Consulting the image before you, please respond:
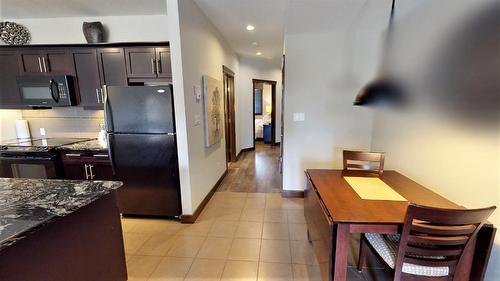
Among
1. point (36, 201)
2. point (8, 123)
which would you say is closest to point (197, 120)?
point (36, 201)

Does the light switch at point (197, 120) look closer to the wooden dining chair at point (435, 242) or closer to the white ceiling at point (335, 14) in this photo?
the white ceiling at point (335, 14)

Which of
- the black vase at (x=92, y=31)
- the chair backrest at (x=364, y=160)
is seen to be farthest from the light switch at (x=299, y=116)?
the black vase at (x=92, y=31)

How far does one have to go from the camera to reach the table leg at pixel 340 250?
49.6 inches

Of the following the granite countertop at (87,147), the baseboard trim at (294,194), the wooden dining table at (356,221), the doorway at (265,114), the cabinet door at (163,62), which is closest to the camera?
the wooden dining table at (356,221)

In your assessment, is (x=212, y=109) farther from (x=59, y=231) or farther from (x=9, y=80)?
(x=9, y=80)

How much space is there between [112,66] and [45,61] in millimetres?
898

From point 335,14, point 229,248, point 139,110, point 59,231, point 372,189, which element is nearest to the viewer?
point 59,231

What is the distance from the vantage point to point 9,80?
2926 millimetres

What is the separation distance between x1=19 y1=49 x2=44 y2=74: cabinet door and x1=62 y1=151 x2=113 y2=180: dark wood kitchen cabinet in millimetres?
1247

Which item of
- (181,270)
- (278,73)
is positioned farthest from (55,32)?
(278,73)

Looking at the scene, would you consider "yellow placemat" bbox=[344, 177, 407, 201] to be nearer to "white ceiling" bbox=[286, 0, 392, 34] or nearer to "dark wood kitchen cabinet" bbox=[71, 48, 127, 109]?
"white ceiling" bbox=[286, 0, 392, 34]

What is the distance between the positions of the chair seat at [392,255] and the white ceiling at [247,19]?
2.65 meters

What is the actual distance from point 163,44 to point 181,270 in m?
2.50

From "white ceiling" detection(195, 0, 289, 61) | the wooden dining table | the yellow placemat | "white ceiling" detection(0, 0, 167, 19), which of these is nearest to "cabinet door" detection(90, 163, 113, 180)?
"white ceiling" detection(0, 0, 167, 19)
